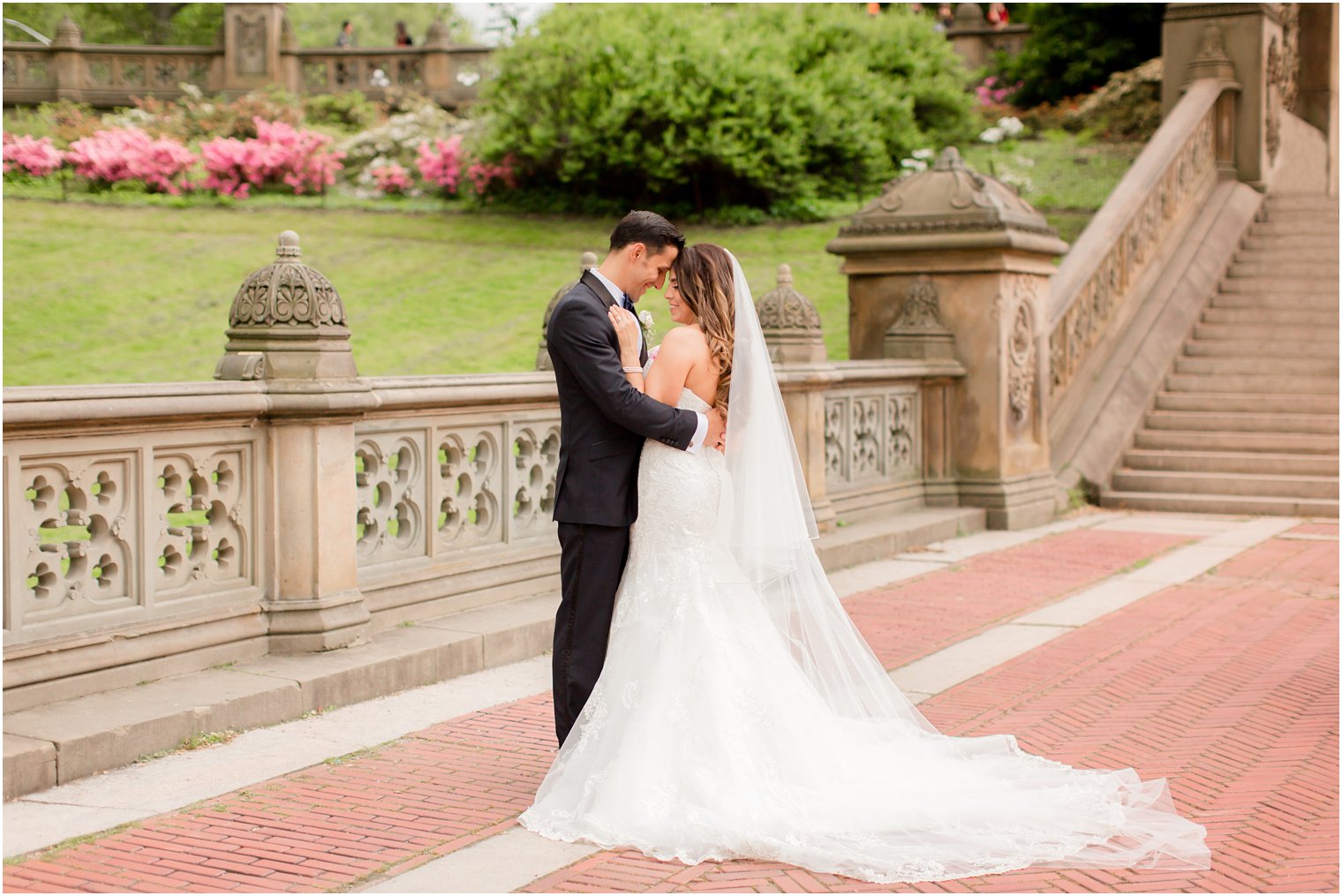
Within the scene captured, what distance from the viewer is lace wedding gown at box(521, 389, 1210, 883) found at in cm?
459

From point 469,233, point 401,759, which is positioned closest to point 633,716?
point 401,759

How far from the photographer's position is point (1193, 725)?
6.29 metres

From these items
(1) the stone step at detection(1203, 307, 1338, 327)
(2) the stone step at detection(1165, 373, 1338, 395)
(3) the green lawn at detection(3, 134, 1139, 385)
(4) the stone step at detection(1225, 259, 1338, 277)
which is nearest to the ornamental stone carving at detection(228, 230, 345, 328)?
(3) the green lawn at detection(3, 134, 1139, 385)

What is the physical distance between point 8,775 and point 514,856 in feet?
6.01

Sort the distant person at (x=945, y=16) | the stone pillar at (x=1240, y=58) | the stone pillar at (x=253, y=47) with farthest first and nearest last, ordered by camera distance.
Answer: the distant person at (x=945, y=16)
the stone pillar at (x=253, y=47)
the stone pillar at (x=1240, y=58)

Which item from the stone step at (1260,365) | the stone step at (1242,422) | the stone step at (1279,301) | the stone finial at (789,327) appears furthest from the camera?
the stone step at (1279,301)

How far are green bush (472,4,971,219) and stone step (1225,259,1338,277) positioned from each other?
283 inches

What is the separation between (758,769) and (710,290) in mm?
1738

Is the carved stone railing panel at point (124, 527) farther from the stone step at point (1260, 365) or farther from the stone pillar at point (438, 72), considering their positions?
the stone pillar at point (438, 72)

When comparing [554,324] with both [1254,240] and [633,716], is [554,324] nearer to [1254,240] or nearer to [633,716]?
[633,716]

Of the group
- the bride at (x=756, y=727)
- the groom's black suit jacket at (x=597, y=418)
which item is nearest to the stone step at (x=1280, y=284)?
the bride at (x=756, y=727)

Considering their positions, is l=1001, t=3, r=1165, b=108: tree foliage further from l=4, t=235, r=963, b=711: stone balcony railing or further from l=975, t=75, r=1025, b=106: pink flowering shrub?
l=4, t=235, r=963, b=711: stone balcony railing

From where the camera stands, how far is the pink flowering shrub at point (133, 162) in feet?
76.0

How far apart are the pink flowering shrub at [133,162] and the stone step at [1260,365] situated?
53.1 ft
